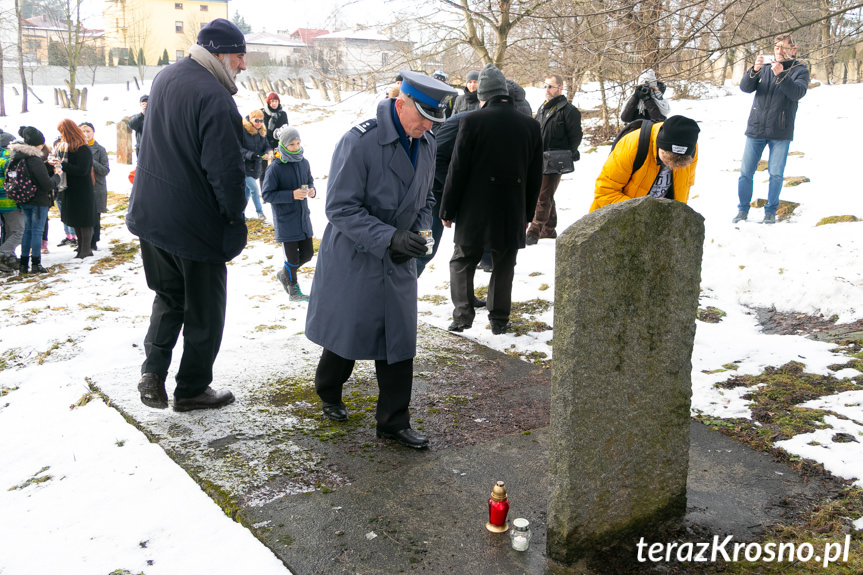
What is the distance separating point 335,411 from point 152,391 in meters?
1.09

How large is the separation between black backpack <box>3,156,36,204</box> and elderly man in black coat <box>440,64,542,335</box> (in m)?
5.72

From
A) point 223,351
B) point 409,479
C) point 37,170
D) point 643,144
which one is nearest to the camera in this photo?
point 409,479

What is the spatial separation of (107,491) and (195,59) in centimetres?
234

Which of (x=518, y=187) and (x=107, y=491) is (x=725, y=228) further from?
(x=107, y=491)

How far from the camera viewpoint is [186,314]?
3887 mm

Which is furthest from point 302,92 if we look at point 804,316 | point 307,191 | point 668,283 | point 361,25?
point 668,283

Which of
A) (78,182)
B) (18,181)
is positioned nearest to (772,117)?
(78,182)

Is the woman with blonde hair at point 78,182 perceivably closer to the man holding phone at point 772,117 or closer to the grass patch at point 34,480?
the grass patch at point 34,480

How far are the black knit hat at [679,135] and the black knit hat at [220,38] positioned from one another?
258 cm

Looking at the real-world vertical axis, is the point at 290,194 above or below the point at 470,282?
above

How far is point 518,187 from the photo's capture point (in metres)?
5.54

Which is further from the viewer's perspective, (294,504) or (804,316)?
(804,316)

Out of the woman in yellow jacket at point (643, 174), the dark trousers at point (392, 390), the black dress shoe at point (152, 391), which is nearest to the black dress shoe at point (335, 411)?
the dark trousers at point (392, 390)

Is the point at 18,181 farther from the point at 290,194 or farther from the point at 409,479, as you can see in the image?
the point at 409,479
